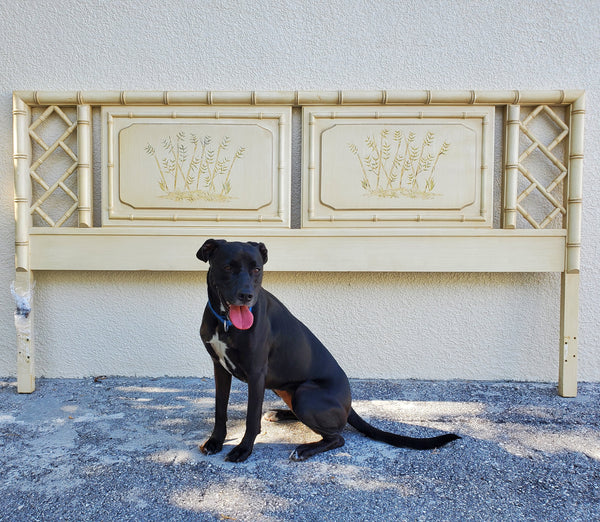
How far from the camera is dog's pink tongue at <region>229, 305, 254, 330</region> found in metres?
2.27

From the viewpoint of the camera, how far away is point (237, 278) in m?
2.25

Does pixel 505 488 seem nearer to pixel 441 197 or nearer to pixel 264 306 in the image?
pixel 264 306

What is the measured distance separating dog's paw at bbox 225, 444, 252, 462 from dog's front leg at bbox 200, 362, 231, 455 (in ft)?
0.40

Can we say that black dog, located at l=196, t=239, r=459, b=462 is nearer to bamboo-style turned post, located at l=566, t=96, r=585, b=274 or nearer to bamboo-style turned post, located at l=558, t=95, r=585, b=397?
bamboo-style turned post, located at l=558, t=95, r=585, b=397

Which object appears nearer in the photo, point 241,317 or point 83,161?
point 241,317

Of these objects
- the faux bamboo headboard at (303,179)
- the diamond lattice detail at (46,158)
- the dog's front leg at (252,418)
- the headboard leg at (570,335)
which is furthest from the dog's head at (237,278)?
the headboard leg at (570,335)

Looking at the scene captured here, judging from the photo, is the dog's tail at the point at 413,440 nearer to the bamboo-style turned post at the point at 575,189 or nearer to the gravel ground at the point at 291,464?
the gravel ground at the point at 291,464

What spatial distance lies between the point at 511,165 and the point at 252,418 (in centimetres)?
278

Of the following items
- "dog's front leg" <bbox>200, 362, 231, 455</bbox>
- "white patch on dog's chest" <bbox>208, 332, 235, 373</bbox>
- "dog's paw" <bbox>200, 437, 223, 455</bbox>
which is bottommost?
"dog's paw" <bbox>200, 437, 223, 455</bbox>

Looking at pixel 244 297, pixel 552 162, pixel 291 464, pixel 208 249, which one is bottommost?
pixel 291 464

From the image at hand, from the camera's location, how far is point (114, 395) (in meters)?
3.40

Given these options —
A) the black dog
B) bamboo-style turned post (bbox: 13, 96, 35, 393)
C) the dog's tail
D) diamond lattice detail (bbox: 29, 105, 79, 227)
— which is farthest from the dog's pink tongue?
bamboo-style turned post (bbox: 13, 96, 35, 393)

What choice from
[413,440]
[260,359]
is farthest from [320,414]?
[413,440]

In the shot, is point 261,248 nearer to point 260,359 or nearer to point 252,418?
point 260,359
